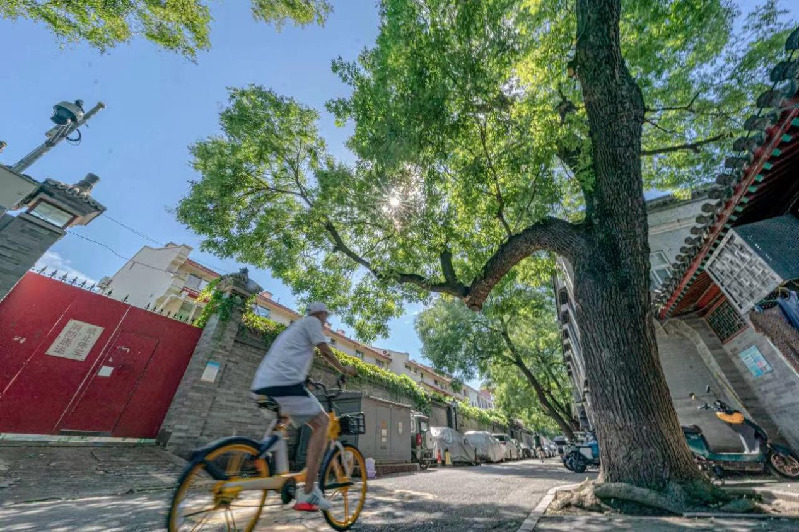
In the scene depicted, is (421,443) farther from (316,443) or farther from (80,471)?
(316,443)

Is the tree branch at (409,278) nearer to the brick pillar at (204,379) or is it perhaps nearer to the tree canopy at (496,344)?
the brick pillar at (204,379)

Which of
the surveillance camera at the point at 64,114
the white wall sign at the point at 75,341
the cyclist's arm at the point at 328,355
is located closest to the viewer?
the cyclist's arm at the point at 328,355

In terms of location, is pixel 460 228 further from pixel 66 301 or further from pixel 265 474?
pixel 66 301

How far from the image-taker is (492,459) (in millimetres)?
19625

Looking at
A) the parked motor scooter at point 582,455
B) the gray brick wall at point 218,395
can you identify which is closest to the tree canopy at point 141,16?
the gray brick wall at point 218,395

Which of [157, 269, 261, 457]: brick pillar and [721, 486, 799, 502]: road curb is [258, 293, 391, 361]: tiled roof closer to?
[157, 269, 261, 457]: brick pillar

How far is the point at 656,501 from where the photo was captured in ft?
11.3

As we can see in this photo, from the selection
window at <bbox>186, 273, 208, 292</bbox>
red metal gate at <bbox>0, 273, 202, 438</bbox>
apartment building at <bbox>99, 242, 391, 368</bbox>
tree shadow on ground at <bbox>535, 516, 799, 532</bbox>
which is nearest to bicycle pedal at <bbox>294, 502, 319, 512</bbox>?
tree shadow on ground at <bbox>535, 516, 799, 532</bbox>

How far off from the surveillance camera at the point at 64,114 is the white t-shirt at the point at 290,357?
8.80m

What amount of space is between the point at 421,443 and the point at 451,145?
12.5 m

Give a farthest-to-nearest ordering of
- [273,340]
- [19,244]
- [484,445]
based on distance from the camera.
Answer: [484,445]
[273,340]
[19,244]

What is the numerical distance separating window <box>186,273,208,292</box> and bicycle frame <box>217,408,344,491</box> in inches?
988

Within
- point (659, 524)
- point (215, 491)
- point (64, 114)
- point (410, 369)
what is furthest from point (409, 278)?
point (410, 369)

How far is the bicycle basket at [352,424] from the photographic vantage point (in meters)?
3.37
